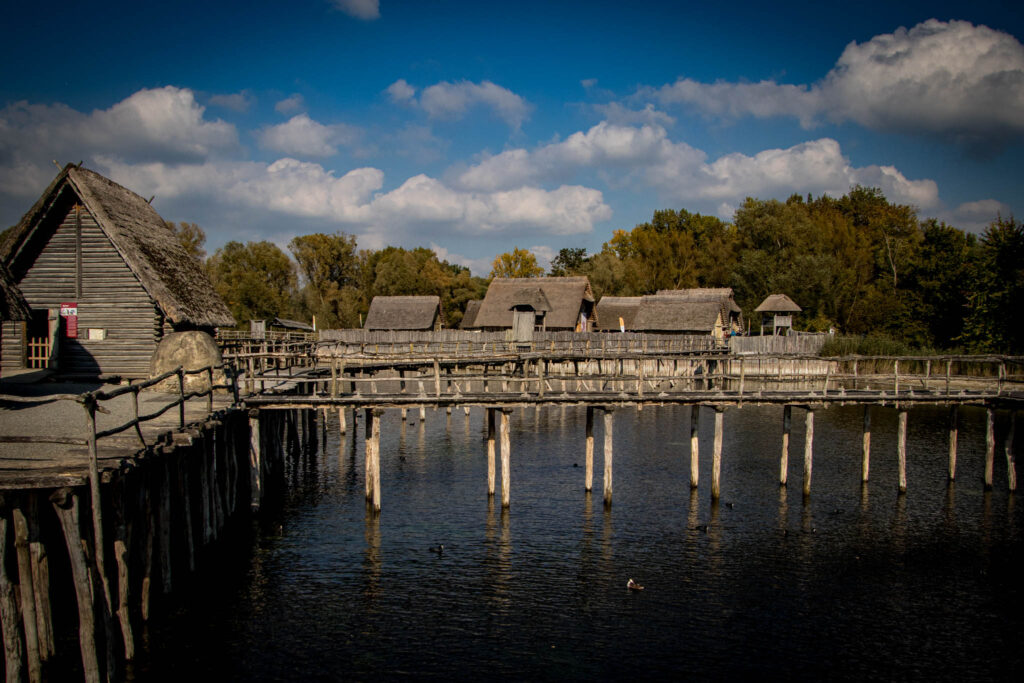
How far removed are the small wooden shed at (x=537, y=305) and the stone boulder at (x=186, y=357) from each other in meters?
39.3

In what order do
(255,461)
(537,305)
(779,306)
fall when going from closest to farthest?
(255,461) → (537,305) → (779,306)

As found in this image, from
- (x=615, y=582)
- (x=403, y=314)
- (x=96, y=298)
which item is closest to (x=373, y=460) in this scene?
(x=615, y=582)

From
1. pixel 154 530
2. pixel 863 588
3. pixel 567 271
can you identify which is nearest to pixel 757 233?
pixel 567 271

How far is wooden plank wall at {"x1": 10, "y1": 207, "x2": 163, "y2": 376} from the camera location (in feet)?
86.8

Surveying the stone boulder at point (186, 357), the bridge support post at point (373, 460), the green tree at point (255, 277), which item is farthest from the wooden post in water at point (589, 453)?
the green tree at point (255, 277)

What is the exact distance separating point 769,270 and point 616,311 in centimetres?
1864

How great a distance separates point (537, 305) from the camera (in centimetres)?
6216

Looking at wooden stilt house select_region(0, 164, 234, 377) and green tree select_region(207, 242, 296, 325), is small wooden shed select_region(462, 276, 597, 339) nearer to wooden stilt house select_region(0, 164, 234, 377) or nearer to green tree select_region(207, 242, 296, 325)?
green tree select_region(207, 242, 296, 325)

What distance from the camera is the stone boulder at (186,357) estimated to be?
2323cm

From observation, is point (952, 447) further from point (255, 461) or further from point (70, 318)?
point (70, 318)

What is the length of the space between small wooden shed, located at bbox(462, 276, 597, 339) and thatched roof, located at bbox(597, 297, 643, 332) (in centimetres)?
638

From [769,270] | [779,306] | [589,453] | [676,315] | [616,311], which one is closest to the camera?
[589,453]

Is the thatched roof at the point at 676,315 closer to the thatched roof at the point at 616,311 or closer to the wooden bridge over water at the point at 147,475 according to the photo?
the thatched roof at the point at 616,311

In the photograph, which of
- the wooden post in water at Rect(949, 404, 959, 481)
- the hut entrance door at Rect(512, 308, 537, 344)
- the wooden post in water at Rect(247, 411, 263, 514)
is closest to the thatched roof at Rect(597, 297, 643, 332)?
the hut entrance door at Rect(512, 308, 537, 344)
